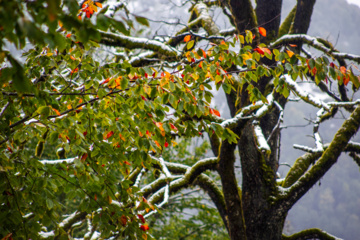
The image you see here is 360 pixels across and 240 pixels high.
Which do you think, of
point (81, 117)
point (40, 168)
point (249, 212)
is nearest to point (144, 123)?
point (81, 117)

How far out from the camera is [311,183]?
13.5 feet

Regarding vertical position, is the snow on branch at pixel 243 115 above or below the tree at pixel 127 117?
above

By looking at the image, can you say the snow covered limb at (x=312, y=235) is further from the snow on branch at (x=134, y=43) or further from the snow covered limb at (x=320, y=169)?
the snow on branch at (x=134, y=43)

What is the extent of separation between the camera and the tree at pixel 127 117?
1833 millimetres

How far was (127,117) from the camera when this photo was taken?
223 cm

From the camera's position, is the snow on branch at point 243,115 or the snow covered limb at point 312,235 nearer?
the snow on branch at point 243,115

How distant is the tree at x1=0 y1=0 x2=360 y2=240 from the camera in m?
1.83

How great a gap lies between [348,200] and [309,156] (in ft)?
255

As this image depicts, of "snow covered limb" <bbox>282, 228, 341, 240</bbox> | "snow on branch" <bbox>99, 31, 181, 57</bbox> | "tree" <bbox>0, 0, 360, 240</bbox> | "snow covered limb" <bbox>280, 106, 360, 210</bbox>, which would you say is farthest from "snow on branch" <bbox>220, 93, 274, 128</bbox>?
"snow covered limb" <bbox>282, 228, 341, 240</bbox>

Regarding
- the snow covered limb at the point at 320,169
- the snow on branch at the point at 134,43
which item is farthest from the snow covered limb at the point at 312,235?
the snow on branch at the point at 134,43

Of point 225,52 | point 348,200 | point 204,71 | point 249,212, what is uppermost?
point 348,200

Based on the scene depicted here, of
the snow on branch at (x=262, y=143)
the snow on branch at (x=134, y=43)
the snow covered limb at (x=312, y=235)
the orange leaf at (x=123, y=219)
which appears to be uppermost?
the snow on branch at (x=134, y=43)

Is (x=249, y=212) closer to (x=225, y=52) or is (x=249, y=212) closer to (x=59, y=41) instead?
(x=225, y=52)

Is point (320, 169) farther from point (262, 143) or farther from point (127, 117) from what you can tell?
point (127, 117)
